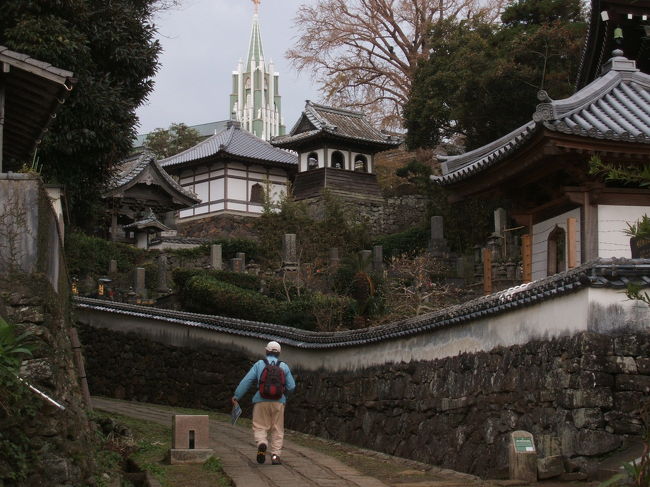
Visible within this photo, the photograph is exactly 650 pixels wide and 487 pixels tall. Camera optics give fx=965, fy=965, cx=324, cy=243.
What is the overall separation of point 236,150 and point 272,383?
38.2 meters

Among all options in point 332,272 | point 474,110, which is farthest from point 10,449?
point 474,110

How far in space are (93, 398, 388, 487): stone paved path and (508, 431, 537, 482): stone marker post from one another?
1.31 m

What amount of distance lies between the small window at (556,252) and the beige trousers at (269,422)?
297 inches

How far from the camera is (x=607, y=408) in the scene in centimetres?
952

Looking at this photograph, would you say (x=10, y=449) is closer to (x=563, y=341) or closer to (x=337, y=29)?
(x=563, y=341)

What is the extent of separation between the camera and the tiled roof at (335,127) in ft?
150

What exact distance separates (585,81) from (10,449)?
17.2 meters

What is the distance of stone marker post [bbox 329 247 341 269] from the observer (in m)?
32.6

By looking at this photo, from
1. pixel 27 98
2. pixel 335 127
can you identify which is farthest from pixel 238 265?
pixel 27 98

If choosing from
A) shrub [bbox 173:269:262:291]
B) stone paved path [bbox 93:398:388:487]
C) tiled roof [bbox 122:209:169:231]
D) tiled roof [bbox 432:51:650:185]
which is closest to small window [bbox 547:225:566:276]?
tiled roof [bbox 432:51:650:185]

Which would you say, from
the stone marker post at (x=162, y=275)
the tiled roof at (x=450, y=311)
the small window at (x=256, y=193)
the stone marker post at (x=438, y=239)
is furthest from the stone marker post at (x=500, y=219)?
the small window at (x=256, y=193)

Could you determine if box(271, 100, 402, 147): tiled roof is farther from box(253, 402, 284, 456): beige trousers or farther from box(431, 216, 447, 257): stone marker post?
box(253, 402, 284, 456): beige trousers

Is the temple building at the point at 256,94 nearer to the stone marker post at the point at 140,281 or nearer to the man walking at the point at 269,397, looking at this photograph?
the stone marker post at the point at 140,281

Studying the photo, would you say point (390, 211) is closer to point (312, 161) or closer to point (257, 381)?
point (312, 161)
